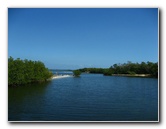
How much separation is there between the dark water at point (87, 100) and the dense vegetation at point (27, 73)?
116 millimetres

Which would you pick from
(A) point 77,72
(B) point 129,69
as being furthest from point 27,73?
(B) point 129,69

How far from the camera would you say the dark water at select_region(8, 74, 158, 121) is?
3.87 m

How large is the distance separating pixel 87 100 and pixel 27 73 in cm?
125

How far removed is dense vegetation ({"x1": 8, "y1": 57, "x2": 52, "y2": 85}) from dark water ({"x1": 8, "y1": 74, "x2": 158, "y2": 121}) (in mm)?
116

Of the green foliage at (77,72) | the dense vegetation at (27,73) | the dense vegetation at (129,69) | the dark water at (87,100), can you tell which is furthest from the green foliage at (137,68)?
the dense vegetation at (27,73)

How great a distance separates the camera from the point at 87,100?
419 centimetres

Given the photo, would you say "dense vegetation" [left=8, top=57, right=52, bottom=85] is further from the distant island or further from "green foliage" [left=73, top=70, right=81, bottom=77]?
"green foliage" [left=73, top=70, right=81, bottom=77]

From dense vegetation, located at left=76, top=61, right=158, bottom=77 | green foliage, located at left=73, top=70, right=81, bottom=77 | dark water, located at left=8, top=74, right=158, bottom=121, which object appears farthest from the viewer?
green foliage, located at left=73, top=70, right=81, bottom=77

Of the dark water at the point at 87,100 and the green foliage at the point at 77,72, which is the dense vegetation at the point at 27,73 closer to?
the dark water at the point at 87,100

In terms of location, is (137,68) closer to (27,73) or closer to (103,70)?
(103,70)

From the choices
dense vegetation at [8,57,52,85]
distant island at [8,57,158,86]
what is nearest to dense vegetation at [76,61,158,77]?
distant island at [8,57,158,86]
